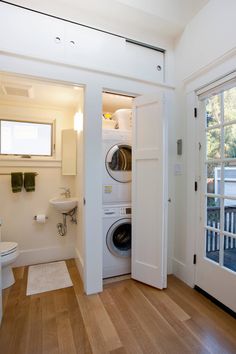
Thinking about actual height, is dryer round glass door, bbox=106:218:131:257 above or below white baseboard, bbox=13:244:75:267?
above

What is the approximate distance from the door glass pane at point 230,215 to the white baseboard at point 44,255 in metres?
2.11

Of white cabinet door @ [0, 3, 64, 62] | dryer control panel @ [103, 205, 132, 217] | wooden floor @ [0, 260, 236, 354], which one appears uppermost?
white cabinet door @ [0, 3, 64, 62]

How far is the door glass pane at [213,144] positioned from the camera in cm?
193

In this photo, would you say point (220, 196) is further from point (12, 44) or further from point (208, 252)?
point (12, 44)

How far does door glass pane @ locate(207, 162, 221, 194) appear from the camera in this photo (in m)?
1.92

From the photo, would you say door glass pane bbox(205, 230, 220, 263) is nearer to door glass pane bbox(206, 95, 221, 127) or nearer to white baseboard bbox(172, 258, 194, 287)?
white baseboard bbox(172, 258, 194, 287)

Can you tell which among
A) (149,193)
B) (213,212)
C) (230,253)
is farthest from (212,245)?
(149,193)

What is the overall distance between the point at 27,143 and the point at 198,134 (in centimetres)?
230

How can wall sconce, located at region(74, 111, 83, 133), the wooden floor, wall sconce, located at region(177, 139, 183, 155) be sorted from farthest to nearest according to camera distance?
wall sconce, located at region(74, 111, 83, 133) < wall sconce, located at region(177, 139, 183, 155) < the wooden floor

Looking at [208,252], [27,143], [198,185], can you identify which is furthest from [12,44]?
[208,252]

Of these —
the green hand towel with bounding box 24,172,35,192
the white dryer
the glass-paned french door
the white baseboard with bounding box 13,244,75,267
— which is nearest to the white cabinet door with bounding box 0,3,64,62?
the white dryer

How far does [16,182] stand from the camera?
2613 millimetres

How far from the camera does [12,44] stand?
176 centimetres

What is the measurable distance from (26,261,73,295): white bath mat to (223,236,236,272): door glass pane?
1640mm
